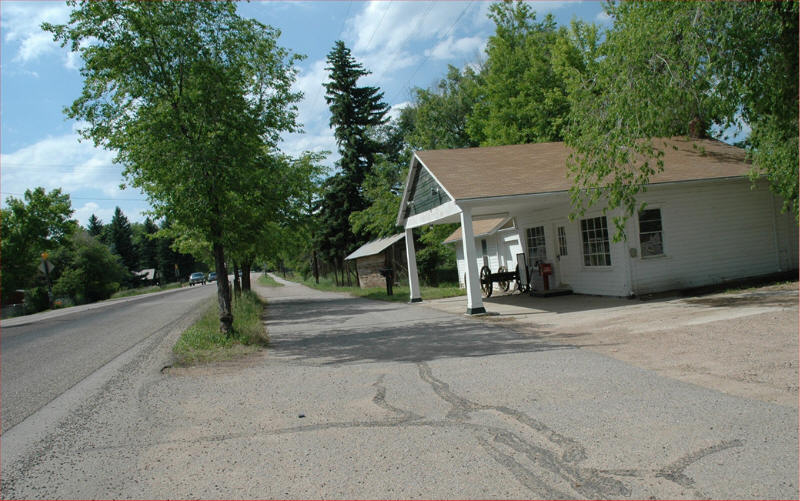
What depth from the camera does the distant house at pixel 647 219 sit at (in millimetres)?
13925

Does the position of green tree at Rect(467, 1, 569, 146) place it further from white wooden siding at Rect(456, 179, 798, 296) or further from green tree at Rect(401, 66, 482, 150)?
white wooden siding at Rect(456, 179, 798, 296)

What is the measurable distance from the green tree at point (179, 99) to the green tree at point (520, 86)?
2200 centimetres

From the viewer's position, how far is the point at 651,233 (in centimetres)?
1442

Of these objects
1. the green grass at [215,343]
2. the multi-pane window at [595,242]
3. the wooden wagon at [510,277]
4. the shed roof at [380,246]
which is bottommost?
the green grass at [215,343]

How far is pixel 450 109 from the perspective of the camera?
1537 inches

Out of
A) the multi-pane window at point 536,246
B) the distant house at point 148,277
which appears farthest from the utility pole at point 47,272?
the distant house at point 148,277

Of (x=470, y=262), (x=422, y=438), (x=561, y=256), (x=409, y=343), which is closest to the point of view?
(x=422, y=438)

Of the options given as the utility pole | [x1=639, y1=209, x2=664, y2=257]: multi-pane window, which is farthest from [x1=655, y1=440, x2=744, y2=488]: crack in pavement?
the utility pole

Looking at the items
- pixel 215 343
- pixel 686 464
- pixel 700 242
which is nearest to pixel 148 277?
pixel 215 343

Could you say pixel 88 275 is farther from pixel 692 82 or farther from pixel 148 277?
pixel 692 82

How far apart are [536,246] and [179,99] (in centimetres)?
1255

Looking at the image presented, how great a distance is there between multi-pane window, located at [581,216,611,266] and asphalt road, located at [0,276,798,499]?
768 cm

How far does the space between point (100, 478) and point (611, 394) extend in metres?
4.86

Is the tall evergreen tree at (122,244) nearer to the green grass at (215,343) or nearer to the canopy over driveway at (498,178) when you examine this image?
the canopy over driveway at (498,178)
